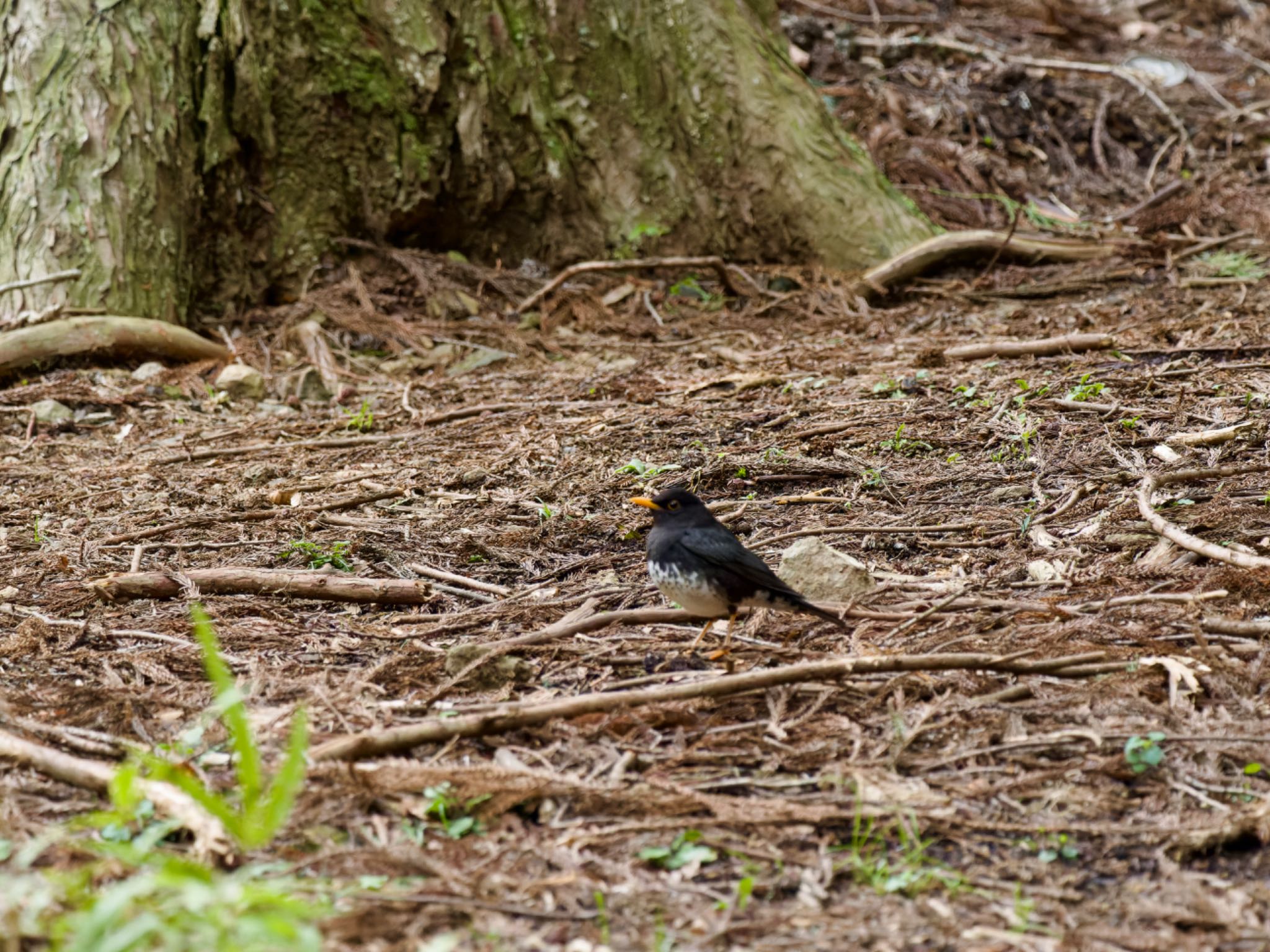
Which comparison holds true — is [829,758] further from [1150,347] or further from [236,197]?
[236,197]

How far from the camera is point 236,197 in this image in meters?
7.68

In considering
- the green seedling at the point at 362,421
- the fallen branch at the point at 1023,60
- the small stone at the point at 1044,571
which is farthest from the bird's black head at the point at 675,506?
the fallen branch at the point at 1023,60

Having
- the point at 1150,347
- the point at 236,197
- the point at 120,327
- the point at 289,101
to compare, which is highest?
the point at 289,101

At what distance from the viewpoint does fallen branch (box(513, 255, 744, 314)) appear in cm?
782

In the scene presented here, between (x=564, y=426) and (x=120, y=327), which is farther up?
(x=120, y=327)

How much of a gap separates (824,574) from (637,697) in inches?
→ 40.3

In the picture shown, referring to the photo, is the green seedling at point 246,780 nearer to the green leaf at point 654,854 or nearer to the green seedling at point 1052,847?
the green leaf at point 654,854

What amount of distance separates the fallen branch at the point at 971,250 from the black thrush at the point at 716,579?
462cm

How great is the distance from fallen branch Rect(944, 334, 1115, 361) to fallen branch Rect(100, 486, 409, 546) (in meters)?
2.99

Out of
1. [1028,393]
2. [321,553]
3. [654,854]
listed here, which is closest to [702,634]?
[654,854]

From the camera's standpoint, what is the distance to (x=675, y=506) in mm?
3725

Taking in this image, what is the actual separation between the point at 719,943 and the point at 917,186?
8154mm

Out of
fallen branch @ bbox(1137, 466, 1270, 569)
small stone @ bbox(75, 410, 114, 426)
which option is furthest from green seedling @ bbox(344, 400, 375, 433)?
fallen branch @ bbox(1137, 466, 1270, 569)

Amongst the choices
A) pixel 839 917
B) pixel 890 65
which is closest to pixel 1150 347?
pixel 839 917
